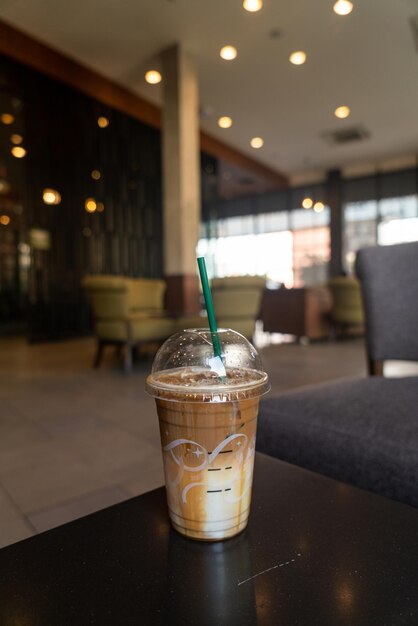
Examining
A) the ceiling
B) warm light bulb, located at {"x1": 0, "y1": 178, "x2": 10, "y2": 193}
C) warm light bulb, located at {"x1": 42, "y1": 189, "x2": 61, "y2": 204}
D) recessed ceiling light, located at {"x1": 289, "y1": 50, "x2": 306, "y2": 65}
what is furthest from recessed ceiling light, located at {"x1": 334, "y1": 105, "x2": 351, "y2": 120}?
warm light bulb, located at {"x1": 0, "y1": 178, "x2": 10, "y2": 193}

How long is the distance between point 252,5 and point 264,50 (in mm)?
1031

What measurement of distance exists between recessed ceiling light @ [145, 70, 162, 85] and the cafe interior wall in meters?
0.90

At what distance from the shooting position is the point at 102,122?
6.88 meters

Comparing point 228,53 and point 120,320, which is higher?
point 228,53

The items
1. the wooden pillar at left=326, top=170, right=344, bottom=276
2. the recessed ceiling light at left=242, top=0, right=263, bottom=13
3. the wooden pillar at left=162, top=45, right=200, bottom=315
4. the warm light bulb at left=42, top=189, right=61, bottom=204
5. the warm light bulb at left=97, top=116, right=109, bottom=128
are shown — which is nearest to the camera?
the recessed ceiling light at left=242, top=0, right=263, bottom=13

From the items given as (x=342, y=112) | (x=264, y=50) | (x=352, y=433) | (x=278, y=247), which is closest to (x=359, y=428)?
(x=352, y=433)

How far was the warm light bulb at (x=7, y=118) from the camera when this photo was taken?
5.85 metres

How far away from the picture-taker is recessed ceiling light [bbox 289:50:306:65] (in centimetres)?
568

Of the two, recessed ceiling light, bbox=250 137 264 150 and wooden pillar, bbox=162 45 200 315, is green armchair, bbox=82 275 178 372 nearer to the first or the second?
wooden pillar, bbox=162 45 200 315

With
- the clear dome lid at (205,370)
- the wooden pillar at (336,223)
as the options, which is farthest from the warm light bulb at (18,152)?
the wooden pillar at (336,223)

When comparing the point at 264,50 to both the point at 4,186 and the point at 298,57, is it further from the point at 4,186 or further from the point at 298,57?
the point at 4,186

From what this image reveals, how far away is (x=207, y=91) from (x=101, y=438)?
6137mm

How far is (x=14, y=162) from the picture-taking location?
6367 mm

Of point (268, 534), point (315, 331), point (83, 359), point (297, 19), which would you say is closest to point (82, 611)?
point (268, 534)
